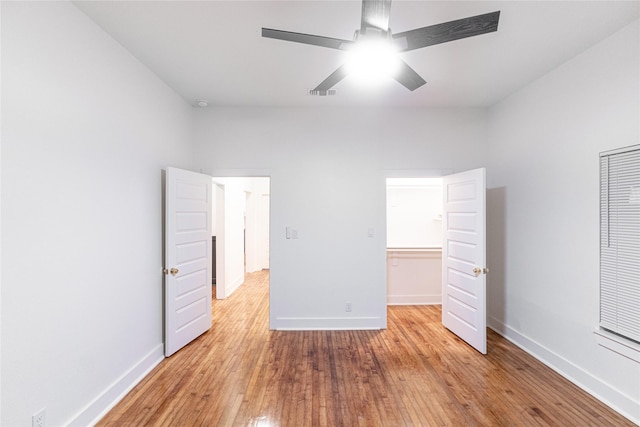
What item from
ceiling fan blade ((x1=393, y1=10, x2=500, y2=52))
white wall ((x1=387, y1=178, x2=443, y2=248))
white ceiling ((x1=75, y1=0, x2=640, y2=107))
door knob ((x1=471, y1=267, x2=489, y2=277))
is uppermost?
white ceiling ((x1=75, y1=0, x2=640, y2=107))

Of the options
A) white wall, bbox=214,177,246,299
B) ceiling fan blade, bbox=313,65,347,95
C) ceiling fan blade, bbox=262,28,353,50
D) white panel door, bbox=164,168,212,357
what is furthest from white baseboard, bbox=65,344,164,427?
ceiling fan blade, bbox=313,65,347,95

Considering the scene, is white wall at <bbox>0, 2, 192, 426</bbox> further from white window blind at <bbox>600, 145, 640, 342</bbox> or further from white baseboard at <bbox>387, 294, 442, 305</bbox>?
white window blind at <bbox>600, 145, 640, 342</bbox>

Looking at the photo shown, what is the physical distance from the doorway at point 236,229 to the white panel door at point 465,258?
2.81 meters

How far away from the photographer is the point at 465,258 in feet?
10.6

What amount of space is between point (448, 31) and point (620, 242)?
209 cm

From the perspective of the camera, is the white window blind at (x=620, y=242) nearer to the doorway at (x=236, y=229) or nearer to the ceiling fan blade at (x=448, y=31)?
the ceiling fan blade at (x=448, y=31)

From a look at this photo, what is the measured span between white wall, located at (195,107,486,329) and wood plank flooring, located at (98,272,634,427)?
42 centimetres

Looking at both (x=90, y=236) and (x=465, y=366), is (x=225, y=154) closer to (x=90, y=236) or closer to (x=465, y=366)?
(x=90, y=236)

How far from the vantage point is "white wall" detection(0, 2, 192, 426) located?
148 centimetres

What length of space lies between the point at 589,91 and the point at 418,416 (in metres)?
3.02

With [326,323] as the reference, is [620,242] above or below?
above

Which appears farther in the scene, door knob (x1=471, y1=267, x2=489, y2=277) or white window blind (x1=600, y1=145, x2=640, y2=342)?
door knob (x1=471, y1=267, x2=489, y2=277)

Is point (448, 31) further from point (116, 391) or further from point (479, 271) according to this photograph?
point (116, 391)

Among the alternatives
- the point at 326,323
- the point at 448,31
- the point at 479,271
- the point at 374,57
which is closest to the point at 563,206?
the point at 479,271
